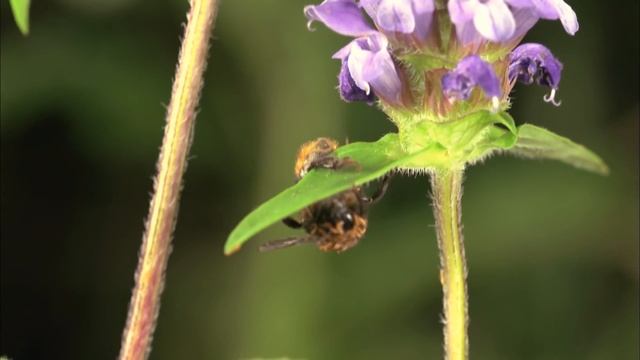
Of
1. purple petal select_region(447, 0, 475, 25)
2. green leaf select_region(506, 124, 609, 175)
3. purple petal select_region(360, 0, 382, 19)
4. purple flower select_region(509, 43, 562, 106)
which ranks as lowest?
green leaf select_region(506, 124, 609, 175)

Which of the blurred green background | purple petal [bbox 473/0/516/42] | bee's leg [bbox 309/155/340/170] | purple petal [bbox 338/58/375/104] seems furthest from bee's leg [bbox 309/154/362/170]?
the blurred green background

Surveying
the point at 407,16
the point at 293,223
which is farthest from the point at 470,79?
the point at 293,223

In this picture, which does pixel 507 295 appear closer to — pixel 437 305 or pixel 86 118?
pixel 437 305

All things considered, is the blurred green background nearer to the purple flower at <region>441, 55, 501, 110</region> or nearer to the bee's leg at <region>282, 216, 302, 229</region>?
the bee's leg at <region>282, 216, 302, 229</region>

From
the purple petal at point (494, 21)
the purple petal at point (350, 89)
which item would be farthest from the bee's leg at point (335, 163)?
the purple petal at point (494, 21)

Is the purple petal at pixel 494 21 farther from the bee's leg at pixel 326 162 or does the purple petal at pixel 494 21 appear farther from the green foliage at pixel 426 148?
the bee's leg at pixel 326 162

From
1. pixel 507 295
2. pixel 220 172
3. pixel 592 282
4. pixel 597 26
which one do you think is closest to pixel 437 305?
pixel 507 295
